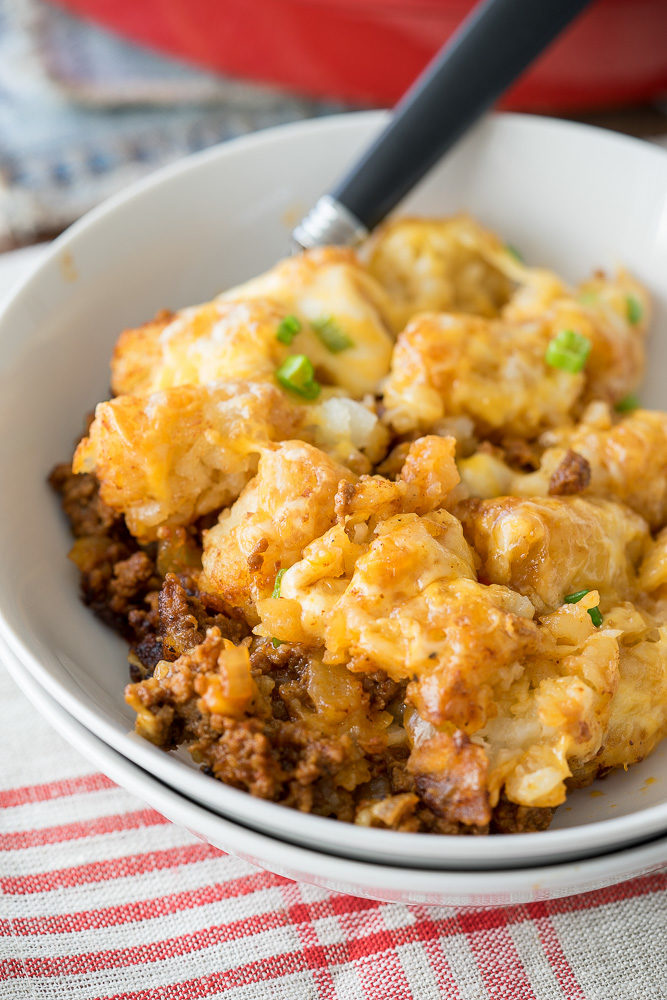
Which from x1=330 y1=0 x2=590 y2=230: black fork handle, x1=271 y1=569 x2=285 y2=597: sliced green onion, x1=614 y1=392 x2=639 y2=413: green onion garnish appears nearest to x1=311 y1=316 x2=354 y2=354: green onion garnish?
x1=330 y1=0 x2=590 y2=230: black fork handle

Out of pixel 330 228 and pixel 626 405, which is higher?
pixel 626 405

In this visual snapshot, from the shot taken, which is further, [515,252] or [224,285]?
[515,252]

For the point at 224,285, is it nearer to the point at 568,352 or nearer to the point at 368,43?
the point at 568,352

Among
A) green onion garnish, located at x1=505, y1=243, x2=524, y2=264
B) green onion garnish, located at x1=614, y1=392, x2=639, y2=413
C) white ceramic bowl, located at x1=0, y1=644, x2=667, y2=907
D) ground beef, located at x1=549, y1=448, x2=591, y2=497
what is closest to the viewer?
white ceramic bowl, located at x1=0, y1=644, x2=667, y2=907

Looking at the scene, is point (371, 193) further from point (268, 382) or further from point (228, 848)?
point (228, 848)

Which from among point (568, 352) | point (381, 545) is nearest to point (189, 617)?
point (381, 545)

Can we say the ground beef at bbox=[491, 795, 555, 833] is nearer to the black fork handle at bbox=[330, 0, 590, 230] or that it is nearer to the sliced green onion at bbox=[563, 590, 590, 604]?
the sliced green onion at bbox=[563, 590, 590, 604]
